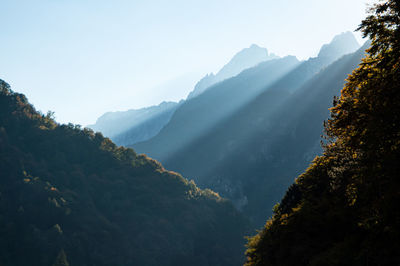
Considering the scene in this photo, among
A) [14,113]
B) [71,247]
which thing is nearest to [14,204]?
[71,247]

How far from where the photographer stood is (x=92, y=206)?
254 ft

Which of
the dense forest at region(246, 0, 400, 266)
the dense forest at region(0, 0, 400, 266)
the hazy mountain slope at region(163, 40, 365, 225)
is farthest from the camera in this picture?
the hazy mountain slope at region(163, 40, 365, 225)

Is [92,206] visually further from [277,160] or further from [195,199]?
[277,160]

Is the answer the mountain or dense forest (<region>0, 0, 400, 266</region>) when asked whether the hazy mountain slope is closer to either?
dense forest (<region>0, 0, 400, 266</region>)

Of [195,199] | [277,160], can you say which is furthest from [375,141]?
[277,160]

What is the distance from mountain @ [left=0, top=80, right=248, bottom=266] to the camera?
6203cm

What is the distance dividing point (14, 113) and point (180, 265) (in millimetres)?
66872

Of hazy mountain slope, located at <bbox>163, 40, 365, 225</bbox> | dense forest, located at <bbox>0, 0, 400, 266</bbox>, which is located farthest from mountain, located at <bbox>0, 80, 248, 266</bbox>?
hazy mountain slope, located at <bbox>163, 40, 365, 225</bbox>

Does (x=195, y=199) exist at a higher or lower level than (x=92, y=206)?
higher

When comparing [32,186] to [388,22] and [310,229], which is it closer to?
[310,229]

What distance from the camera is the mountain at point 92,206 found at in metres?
62.0

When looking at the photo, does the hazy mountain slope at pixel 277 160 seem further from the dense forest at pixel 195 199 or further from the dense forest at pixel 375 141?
the dense forest at pixel 375 141

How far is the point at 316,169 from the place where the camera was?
19.8 m

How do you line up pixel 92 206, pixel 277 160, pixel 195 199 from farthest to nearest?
pixel 277 160 → pixel 195 199 → pixel 92 206
